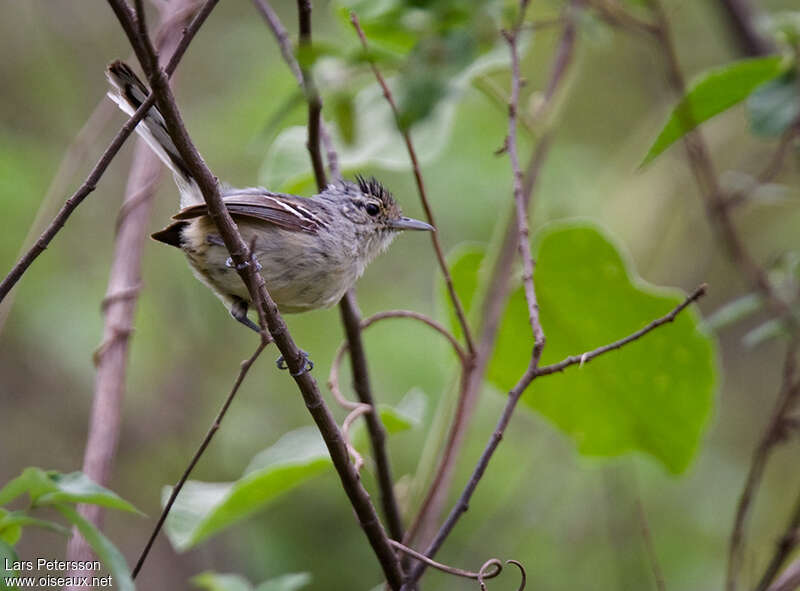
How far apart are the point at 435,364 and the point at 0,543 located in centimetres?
314

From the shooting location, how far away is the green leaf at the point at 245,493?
263 cm

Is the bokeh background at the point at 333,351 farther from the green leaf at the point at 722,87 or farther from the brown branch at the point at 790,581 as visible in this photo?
the brown branch at the point at 790,581

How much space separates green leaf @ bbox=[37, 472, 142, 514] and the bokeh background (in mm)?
2493

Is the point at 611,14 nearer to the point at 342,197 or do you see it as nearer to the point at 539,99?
the point at 539,99

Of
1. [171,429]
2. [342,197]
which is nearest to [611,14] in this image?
[342,197]

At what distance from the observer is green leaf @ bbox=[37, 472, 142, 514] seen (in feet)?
5.89

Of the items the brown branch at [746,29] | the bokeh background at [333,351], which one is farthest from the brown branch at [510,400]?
the brown branch at [746,29]

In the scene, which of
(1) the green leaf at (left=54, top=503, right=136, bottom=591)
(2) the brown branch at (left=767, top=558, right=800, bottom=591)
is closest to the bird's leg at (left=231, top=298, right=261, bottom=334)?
(1) the green leaf at (left=54, top=503, right=136, bottom=591)

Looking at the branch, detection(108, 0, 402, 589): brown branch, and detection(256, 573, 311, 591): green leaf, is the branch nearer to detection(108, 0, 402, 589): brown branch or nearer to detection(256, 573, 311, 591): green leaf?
detection(256, 573, 311, 591): green leaf

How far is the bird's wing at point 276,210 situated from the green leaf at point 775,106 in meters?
1.46

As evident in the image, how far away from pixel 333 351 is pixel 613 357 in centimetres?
200

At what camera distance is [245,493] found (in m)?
2.64

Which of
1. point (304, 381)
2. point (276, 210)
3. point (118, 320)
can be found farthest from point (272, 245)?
point (304, 381)

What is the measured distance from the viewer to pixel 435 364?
466 centimetres
